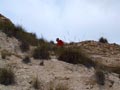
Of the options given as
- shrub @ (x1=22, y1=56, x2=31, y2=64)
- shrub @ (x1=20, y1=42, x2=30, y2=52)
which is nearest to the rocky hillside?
shrub @ (x1=22, y1=56, x2=31, y2=64)

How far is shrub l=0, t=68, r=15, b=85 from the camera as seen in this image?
1836 centimetres

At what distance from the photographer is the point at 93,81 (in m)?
20.1

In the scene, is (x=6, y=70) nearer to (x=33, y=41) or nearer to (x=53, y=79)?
(x=53, y=79)

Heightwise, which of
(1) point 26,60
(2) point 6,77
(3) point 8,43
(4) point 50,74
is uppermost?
(3) point 8,43

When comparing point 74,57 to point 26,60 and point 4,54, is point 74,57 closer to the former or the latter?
point 26,60

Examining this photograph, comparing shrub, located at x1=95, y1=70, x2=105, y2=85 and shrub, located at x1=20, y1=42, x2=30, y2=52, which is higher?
shrub, located at x1=20, y1=42, x2=30, y2=52

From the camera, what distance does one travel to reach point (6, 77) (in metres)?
18.4

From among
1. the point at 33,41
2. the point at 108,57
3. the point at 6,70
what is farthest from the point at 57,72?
the point at 108,57

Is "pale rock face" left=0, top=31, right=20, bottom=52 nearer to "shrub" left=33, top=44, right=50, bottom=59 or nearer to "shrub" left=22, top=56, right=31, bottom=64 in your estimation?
"shrub" left=33, top=44, right=50, bottom=59

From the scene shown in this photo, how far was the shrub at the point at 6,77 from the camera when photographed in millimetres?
18359

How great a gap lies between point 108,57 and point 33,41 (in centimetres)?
485

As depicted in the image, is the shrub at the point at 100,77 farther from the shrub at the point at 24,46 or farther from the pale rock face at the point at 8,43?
the pale rock face at the point at 8,43

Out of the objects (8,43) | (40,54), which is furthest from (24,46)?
(40,54)

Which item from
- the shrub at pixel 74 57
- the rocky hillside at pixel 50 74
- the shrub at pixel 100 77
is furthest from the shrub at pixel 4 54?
the shrub at pixel 100 77
